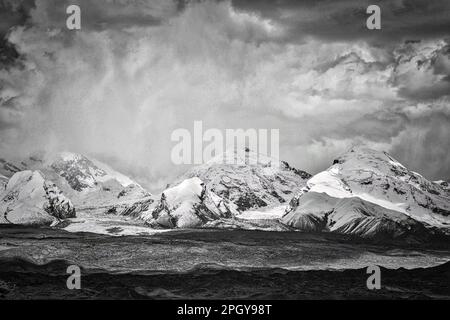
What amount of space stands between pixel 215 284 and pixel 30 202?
10671 centimetres

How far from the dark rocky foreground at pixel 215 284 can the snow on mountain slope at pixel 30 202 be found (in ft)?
224

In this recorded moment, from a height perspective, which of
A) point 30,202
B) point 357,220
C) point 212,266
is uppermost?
point 30,202

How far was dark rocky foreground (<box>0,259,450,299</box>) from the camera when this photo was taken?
312 feet

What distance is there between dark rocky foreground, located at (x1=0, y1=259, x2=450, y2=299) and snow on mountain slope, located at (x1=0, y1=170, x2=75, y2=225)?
68282 millimetres

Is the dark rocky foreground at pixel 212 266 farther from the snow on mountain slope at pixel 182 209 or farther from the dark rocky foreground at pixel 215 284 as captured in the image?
the snow on mountain slope at pixel 182 209

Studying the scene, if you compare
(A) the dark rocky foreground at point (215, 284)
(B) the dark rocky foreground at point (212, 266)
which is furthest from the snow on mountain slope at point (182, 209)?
(A) the dark rocky foreground at point (215, 284)

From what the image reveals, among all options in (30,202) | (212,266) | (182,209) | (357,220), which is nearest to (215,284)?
(212,266)

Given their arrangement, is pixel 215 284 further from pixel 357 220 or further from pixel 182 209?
pixel 357 220

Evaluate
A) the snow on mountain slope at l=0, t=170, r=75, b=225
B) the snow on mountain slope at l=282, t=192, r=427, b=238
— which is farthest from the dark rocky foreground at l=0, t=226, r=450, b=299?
the snow on mountain slope at l=282, t=192, r=427, b=238

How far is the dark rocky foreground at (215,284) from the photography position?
9506 cm

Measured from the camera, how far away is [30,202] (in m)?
189

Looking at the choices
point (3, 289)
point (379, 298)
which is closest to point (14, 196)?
point (3, 289)
